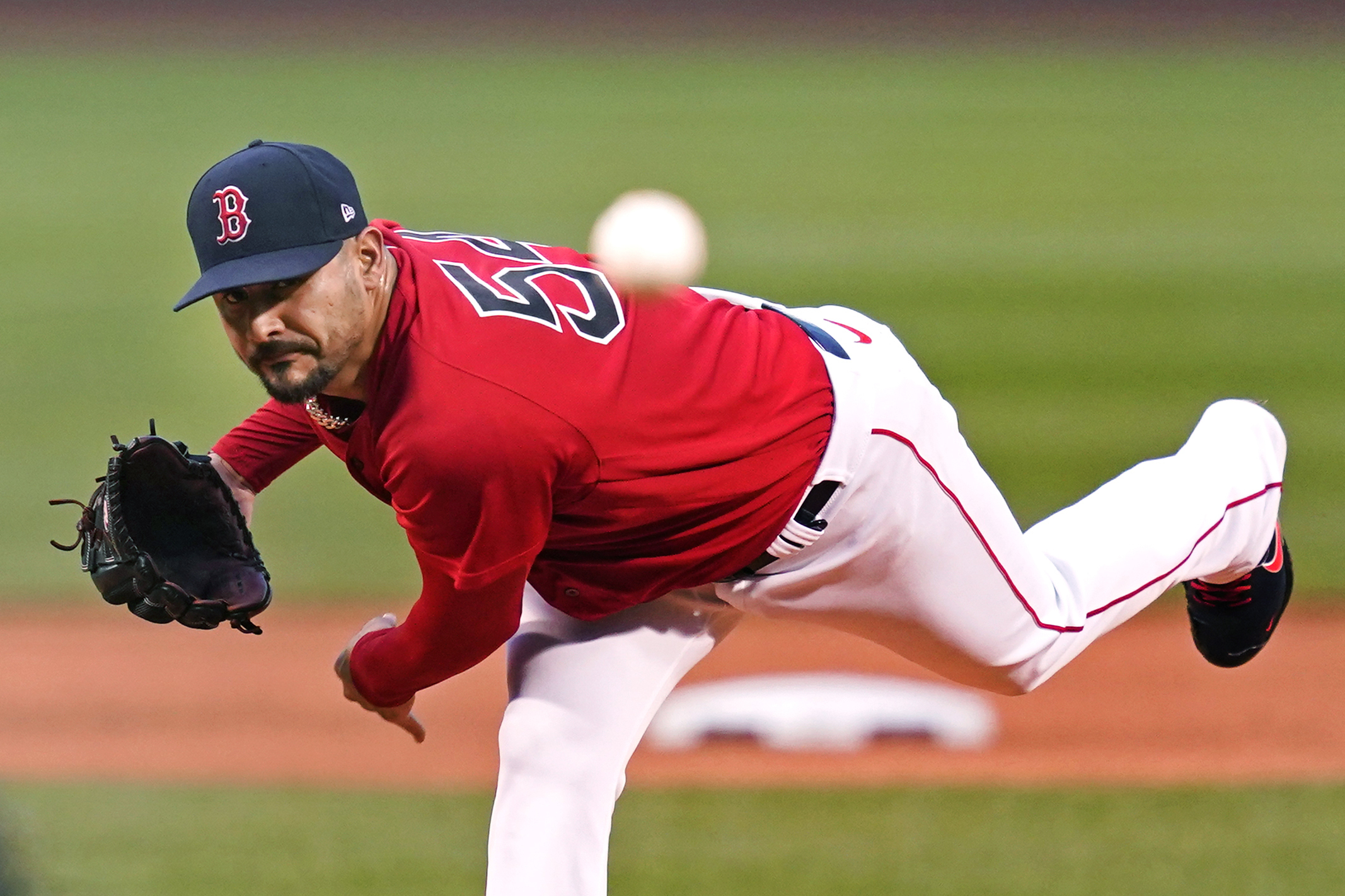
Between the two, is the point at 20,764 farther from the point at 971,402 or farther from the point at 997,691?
the point at 971,402

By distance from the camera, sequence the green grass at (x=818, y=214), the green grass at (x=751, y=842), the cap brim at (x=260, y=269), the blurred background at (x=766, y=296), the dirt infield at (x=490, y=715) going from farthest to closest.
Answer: the green grass at (x=818, y=214) → the dirt infield at (x=490, y=715) → the blurred background at (x=766, y=296) → the green grass at (x=751, y=842) → the cap brim at (x=260, y=269)

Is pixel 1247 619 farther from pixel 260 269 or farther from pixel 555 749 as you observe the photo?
pixel 260 269

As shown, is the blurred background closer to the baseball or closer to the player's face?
the baseball

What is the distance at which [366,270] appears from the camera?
7.93 ft

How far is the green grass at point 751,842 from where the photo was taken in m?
3.73

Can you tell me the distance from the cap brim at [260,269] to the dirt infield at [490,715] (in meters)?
2.53

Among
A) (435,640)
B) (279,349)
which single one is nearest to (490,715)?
(435,640)

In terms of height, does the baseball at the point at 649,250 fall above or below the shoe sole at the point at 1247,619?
above

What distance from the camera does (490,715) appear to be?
5188 mm

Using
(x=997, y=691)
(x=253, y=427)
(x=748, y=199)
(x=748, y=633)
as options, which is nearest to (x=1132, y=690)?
(x=748, y=633)

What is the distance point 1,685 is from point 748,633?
100 inches

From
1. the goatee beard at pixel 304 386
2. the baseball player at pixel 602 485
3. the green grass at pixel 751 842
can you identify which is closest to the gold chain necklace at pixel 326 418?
the baseball player at pixel 602 485

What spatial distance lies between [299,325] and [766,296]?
8097 millimetres

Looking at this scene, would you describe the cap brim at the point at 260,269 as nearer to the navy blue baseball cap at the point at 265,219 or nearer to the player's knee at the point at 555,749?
the navy blue baseball cap at the point at 265,219
